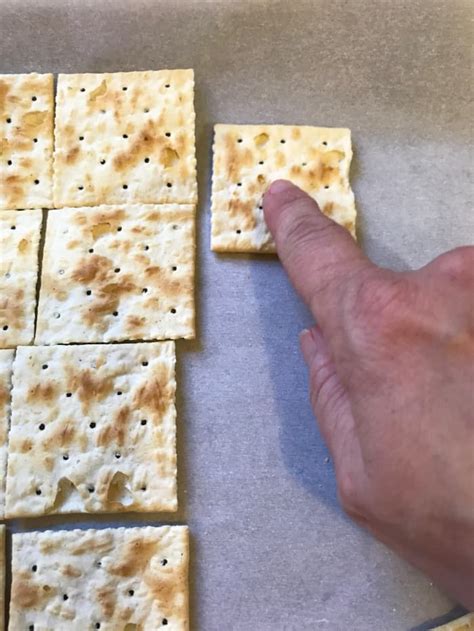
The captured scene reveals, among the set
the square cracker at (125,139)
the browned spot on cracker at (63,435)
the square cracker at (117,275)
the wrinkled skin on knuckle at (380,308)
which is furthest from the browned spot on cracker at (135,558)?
the square cracker at (125,139)

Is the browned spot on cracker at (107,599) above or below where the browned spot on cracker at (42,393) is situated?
below

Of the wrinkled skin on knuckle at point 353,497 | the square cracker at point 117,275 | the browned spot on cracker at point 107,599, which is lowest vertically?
the browned spot on cracker at point 107,599

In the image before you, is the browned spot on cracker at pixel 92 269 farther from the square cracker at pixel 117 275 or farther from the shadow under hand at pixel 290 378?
the shadow under hand at pixel 290 378

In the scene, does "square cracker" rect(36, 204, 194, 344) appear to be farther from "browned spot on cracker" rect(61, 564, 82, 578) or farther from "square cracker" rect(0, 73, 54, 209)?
"browned spot on cracker" rect(61, 564, 82, 578)

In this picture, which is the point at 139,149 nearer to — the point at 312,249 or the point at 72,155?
the point at 72,155

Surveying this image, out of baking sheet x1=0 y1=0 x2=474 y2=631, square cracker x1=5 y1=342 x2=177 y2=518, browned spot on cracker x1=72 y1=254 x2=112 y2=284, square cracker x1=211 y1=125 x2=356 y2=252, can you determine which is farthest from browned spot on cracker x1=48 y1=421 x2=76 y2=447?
square cracker x1=211 y1=125 x2=356 y2=252

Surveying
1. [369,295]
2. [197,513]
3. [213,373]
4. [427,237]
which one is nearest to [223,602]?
[197,513]

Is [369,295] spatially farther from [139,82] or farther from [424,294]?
[139,82]
